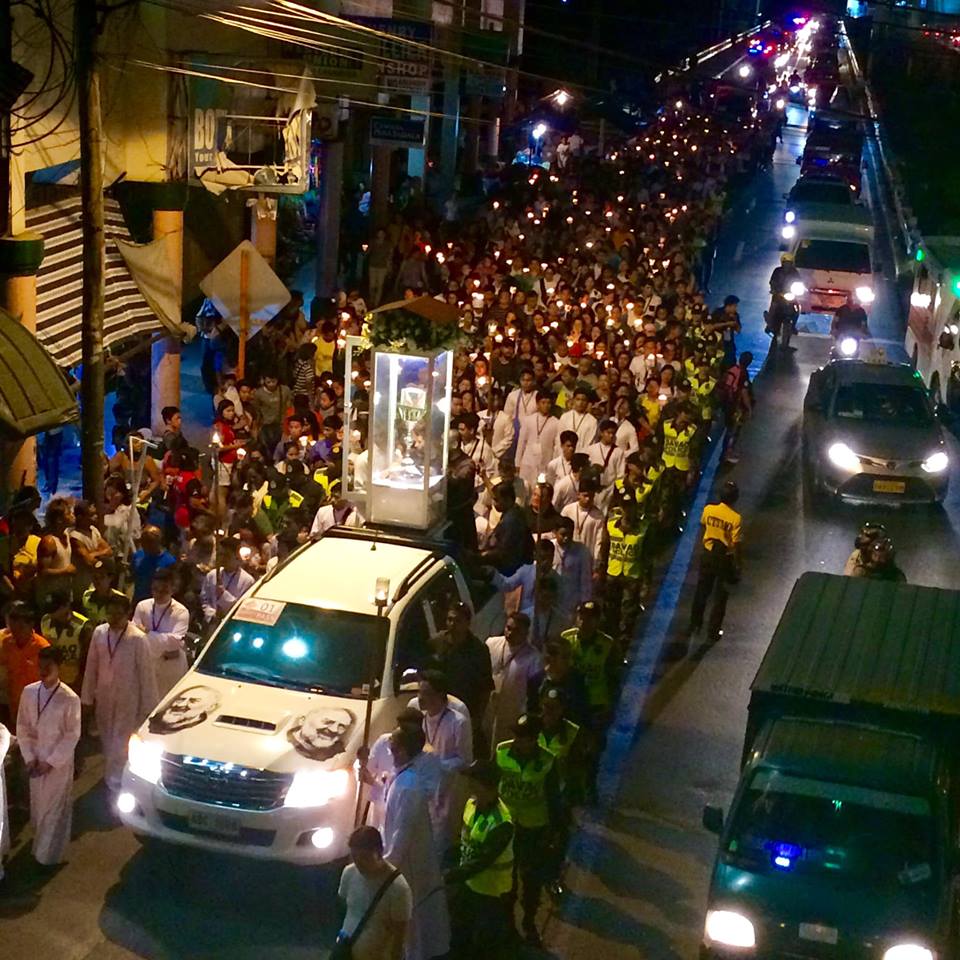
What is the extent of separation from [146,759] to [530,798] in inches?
94.4

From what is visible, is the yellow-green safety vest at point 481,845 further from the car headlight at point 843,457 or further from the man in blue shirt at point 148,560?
the car headlight at point 843,457

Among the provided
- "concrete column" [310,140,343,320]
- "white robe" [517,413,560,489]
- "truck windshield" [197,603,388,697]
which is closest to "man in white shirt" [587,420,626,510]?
"white robe" [517,413,560,489]

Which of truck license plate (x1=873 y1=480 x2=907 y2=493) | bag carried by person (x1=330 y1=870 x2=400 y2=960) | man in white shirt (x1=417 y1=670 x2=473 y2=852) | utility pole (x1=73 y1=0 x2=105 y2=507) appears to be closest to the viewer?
bag carried by person (x1=330 y1=870 x2=400 y2=960)

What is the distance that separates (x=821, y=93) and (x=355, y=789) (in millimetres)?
83267

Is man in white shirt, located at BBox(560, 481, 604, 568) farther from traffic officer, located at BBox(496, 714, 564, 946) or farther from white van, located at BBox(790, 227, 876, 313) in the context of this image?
white van, located at BBox(790, 227, 876, 313)

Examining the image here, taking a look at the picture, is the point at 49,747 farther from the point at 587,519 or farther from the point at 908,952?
the point at 587,519

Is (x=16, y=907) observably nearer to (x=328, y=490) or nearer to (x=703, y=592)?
(x=328, y=490)

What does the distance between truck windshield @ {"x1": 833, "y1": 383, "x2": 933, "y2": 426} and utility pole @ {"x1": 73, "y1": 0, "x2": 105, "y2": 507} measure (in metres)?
9.82

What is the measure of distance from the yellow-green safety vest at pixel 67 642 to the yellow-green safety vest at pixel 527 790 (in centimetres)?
369

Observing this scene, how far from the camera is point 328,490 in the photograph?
15406mm

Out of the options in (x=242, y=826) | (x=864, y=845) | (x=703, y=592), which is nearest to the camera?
(x=864, y=845)

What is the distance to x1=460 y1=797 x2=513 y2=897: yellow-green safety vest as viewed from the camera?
27.9 ft

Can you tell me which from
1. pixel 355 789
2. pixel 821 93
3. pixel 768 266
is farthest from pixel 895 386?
pixel 821 93

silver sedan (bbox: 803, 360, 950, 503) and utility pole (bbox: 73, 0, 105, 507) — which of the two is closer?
utility pole (bbox: 73, 0, 105, 507)
